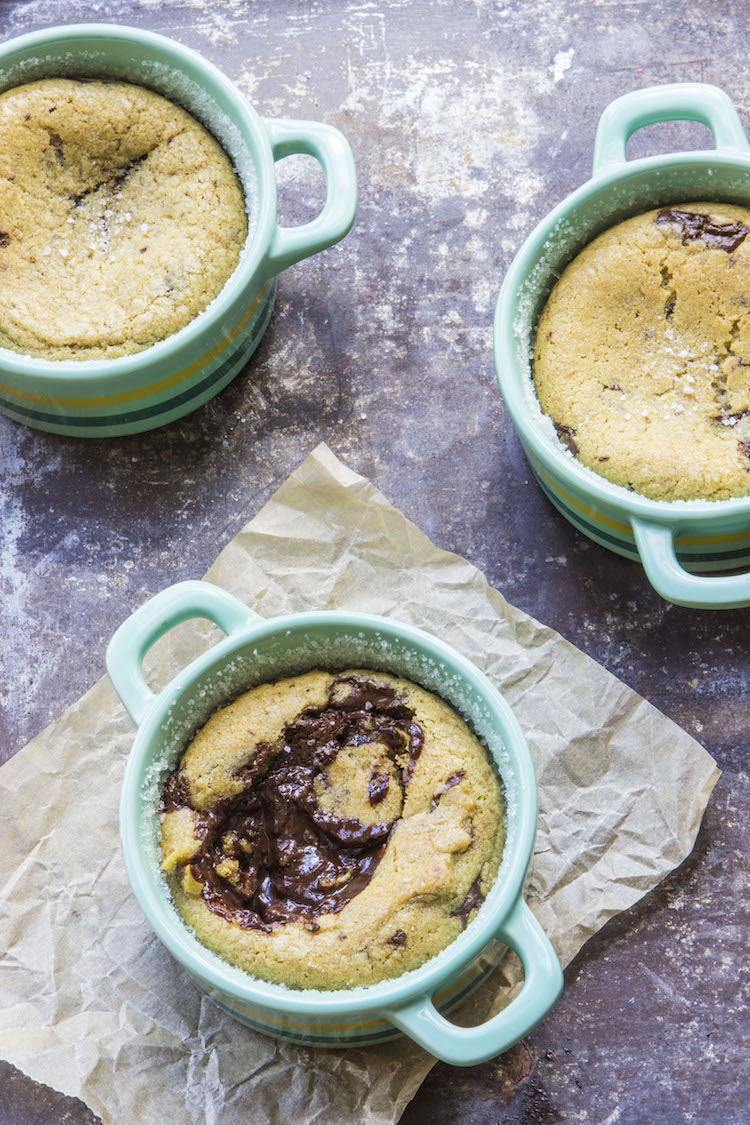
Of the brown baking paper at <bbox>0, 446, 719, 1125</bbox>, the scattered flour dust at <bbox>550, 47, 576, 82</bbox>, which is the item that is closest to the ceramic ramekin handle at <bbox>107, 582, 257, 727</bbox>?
the brown baking paper at <bbox>0, 446, 719, 1125</bbox>

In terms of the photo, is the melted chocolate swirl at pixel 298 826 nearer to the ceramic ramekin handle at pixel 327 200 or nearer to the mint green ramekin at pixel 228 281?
the mint green ramekin at pixel 228 281

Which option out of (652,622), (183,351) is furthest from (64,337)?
(652,622)

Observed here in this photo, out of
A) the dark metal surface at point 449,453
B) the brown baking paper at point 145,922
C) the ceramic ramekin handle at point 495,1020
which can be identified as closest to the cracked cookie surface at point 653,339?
the dark metal surface at point 449,453

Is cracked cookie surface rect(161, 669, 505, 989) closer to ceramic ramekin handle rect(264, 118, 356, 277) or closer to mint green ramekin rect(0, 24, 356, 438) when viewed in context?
mint green ramekin rect(0, 24, 356, 438)

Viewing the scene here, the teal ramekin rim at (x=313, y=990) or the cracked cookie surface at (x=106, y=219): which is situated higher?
the cracked cookie surface at (x=106, y=219)

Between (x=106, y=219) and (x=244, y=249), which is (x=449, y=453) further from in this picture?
(x=106, y=219)

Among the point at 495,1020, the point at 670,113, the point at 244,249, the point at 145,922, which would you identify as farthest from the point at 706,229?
the point at 145,922
